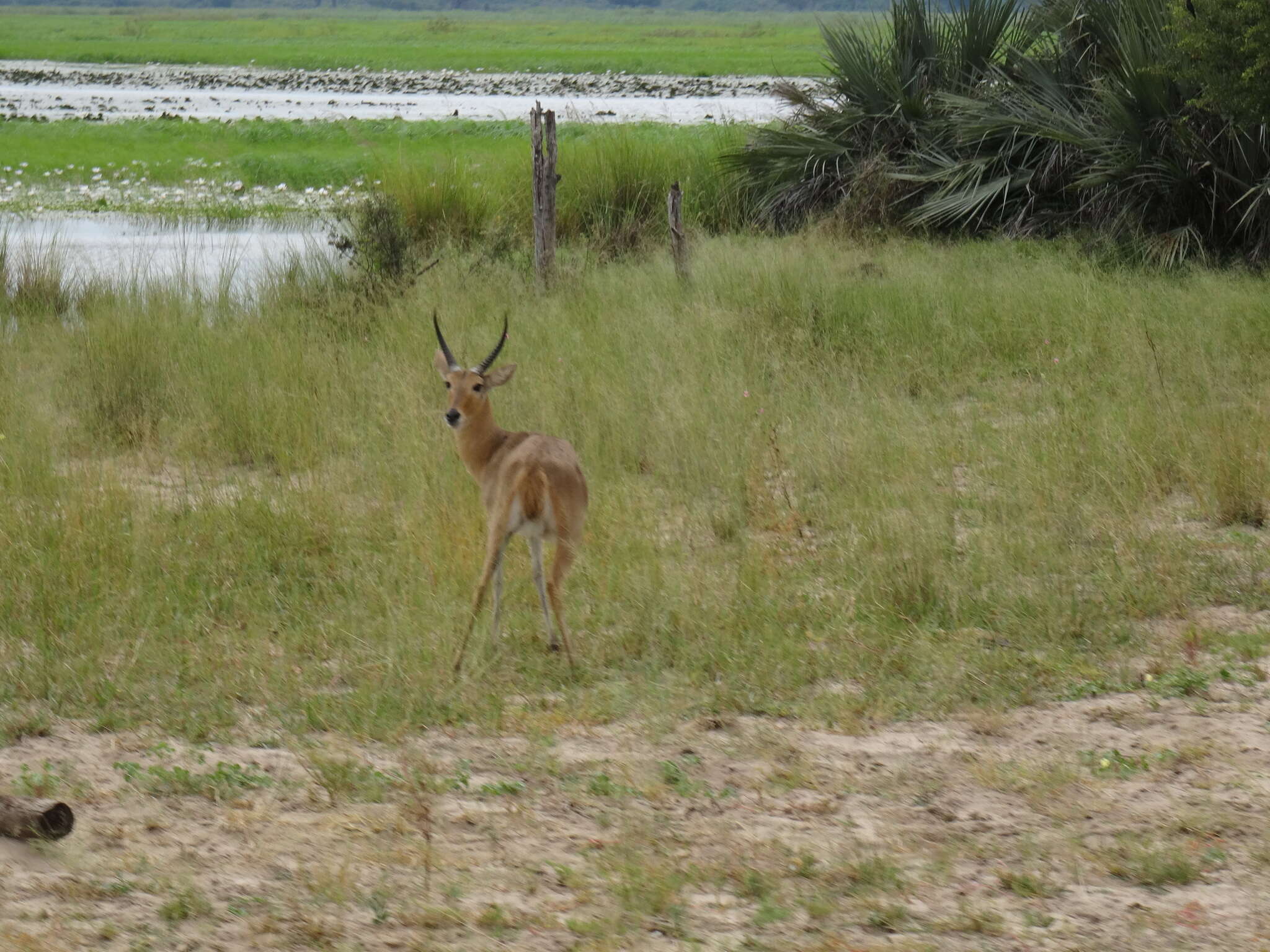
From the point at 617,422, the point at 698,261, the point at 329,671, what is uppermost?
the point at 698,261

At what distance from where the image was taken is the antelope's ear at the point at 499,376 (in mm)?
5863

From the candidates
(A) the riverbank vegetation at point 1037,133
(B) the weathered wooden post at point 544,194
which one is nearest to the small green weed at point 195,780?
(B) the weathered wooden post at point 544,194

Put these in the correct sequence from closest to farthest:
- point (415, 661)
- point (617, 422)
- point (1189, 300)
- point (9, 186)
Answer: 1. point (415, 661)
2. point (617, 422)
3. point (1189, 300)
4. point (9, 186)

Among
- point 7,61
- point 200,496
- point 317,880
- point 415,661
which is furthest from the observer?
point 7,61

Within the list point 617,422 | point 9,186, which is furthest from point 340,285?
point 9,186

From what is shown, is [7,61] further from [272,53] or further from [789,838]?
[789,838]

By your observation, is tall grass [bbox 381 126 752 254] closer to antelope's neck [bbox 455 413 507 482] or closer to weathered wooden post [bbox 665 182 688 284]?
weathered wooden post [bbox 665 182 688 284]

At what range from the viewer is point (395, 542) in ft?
21.3

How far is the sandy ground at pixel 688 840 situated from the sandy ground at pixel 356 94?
78.3 ft

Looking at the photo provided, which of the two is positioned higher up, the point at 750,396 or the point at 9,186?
the point at 9,186

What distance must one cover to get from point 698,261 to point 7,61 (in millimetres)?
50990

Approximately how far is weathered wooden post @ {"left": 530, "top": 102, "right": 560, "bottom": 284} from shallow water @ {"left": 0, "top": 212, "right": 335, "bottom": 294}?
1930 millimetres

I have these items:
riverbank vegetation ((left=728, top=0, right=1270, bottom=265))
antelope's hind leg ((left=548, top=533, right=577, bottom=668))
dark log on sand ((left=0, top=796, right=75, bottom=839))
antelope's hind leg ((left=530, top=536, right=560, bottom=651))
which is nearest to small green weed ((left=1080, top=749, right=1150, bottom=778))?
antelope's hind leg ((left=548, top=533, right=577, bottom=668))

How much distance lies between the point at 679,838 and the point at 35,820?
171cm
